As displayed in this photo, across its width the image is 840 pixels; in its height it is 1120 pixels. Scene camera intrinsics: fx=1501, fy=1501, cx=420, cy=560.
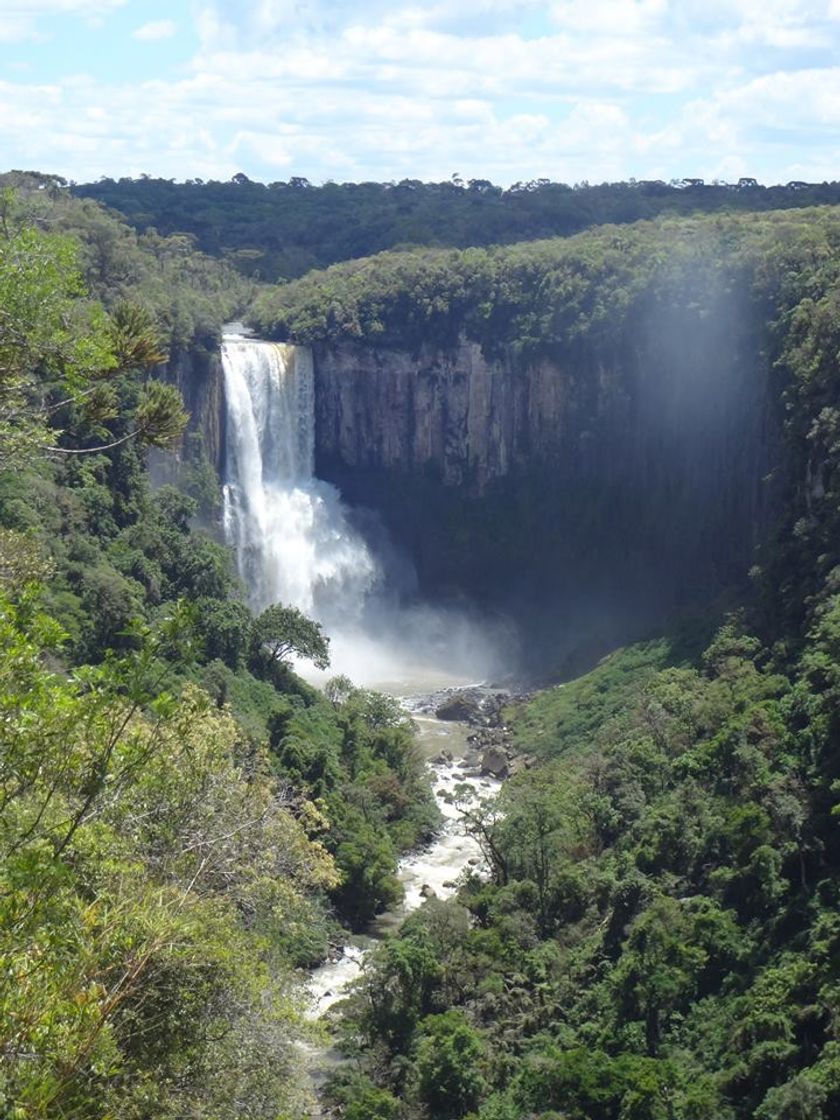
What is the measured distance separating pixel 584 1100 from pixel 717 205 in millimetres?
64602

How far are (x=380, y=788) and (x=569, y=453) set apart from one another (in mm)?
24487

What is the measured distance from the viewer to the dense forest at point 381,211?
7900 centimetres

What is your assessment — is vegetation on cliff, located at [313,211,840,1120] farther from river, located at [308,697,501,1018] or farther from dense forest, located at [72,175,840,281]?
dense forest, located at [72,175,840,281]

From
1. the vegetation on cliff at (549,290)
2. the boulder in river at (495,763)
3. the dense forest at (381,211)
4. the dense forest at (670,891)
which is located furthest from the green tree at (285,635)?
the dense forest at (381,211)

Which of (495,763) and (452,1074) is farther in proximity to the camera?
(495,763)

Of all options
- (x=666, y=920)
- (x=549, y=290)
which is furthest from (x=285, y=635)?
(x=549, y=290)

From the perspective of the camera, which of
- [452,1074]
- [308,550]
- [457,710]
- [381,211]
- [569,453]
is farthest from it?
[381,211]

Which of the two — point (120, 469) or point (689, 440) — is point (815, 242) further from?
point (120, 469)

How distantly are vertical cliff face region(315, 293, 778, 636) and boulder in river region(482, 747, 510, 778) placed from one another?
12682mm

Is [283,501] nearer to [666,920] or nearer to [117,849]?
[666,920]

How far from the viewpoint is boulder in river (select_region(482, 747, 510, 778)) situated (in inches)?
1609

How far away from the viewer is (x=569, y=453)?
190 ft

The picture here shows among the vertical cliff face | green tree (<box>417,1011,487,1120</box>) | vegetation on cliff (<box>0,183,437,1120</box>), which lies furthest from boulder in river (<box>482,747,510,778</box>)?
vegetation on cliff (<box>0,183,437,1120</box>)

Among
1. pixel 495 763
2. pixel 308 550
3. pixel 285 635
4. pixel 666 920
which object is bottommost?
pixel 495 763
